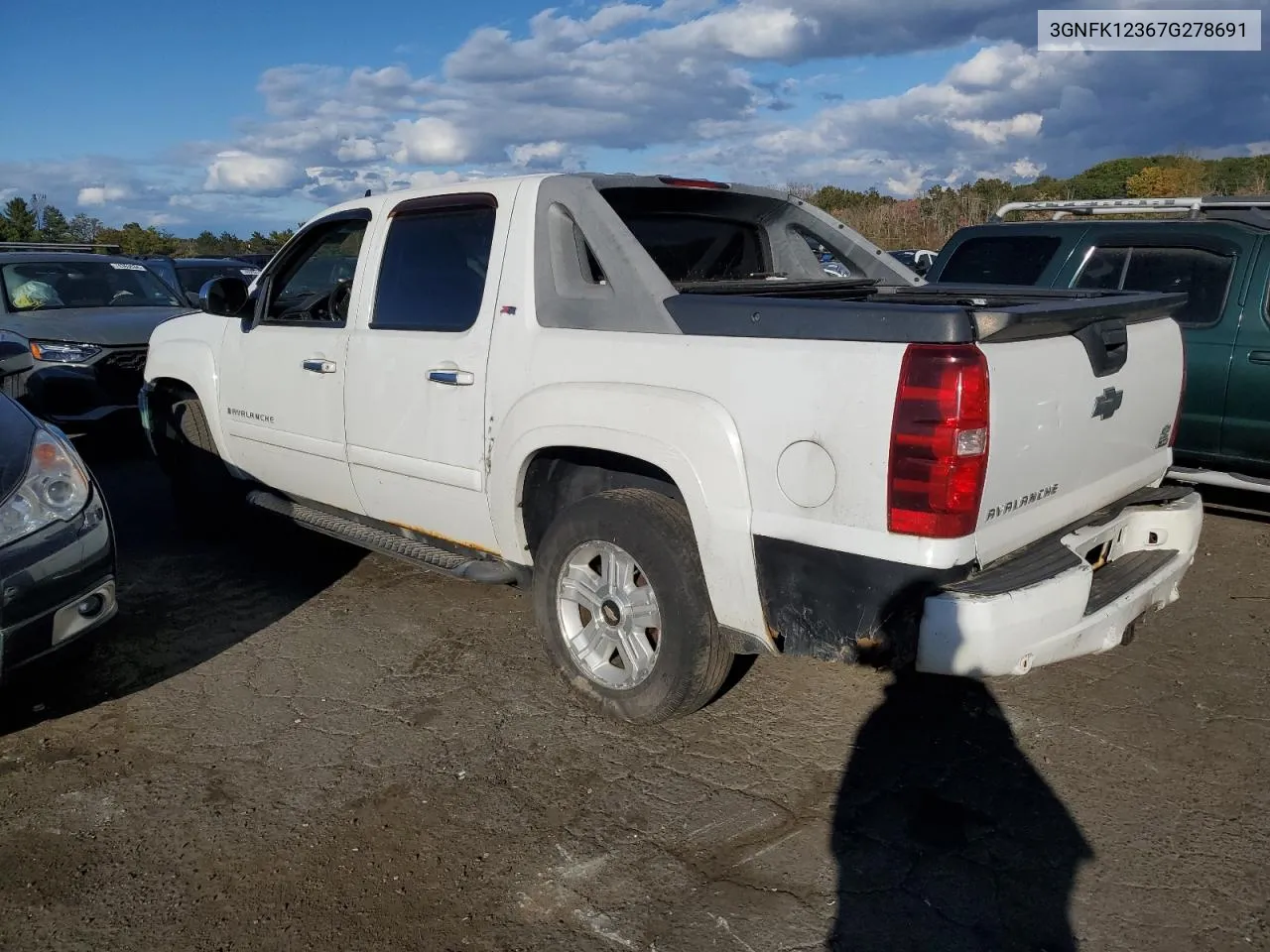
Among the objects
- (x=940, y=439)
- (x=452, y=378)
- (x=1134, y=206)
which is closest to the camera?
(x=940, y=439)

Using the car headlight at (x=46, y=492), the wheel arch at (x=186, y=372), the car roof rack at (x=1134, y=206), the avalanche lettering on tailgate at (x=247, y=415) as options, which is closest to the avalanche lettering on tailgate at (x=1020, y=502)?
the car headlight at (x=46, y=492)

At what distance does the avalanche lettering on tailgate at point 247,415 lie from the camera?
5177 mm

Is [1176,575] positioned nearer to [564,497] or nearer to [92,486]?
[564,497]

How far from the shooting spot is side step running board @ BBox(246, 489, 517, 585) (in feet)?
13.6

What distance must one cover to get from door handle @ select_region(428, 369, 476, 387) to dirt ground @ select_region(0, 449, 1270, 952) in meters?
1.21

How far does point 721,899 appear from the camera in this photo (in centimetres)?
281

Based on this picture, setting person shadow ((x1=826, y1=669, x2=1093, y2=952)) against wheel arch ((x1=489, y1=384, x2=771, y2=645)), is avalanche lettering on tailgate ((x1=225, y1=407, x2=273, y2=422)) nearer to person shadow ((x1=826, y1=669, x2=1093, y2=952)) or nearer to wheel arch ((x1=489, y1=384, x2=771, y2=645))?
wheel arch ((x1=489, y1=384, x2=771, y2=645))

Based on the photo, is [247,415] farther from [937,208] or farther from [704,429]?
[937,208]

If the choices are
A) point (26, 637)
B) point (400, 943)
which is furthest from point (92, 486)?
point (400, 943)

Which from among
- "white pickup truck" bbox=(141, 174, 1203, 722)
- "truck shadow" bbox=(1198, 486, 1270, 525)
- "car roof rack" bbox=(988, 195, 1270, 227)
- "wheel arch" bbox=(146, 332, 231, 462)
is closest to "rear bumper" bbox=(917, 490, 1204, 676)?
"white pickup truck" bbox=(141, 174, 1203, 722)

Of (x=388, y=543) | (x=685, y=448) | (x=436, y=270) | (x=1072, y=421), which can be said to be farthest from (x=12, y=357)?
(x=1072, y=421)

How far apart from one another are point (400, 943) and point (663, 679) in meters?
1.23

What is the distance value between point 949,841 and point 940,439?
4.07 ft

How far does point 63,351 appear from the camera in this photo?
26.9 ft
